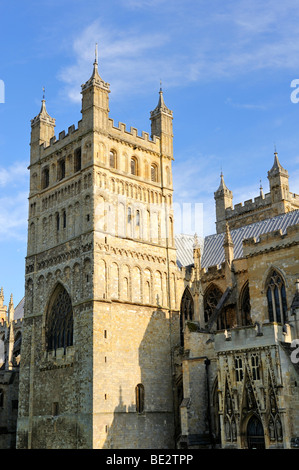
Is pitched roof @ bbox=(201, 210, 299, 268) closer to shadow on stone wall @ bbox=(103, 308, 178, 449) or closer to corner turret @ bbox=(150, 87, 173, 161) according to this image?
shadow on stone wall @ bbox=(103, 308, 178, 449)

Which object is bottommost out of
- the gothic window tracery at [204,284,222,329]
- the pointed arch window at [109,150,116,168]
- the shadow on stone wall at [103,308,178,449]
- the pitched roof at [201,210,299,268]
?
the shadow on stone wall at [103,308,178,449]

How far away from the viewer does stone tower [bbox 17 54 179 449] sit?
112 ft

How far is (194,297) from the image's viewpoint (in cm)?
4047

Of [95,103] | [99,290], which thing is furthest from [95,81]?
[99,290]

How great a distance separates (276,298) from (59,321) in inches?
548

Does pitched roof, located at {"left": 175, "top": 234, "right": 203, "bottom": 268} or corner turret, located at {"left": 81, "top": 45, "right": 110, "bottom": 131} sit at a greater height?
corner turret, located at {"left": 81, "top": 45, "right": 110, "bottom": 131}

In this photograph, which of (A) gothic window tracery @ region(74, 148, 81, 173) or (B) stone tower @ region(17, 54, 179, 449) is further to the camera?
(A) gothic window tracery @ region(74, 148, 81, 173)

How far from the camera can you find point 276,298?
3506cm

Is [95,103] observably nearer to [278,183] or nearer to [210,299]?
[210,299]

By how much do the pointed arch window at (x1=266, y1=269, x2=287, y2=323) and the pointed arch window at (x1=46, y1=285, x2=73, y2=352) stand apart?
12.4 m

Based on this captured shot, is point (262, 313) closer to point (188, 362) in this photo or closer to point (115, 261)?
point (188, 362)

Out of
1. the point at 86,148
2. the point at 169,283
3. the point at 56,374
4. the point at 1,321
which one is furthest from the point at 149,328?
the point at 1,321

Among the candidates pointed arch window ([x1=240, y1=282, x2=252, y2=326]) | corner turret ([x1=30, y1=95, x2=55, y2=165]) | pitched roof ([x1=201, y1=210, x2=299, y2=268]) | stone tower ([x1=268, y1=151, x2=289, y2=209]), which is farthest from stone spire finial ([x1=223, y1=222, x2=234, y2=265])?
corner turret ([x1=30, y1=95, x2=55, y2=165])

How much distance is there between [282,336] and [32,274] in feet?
62.2
